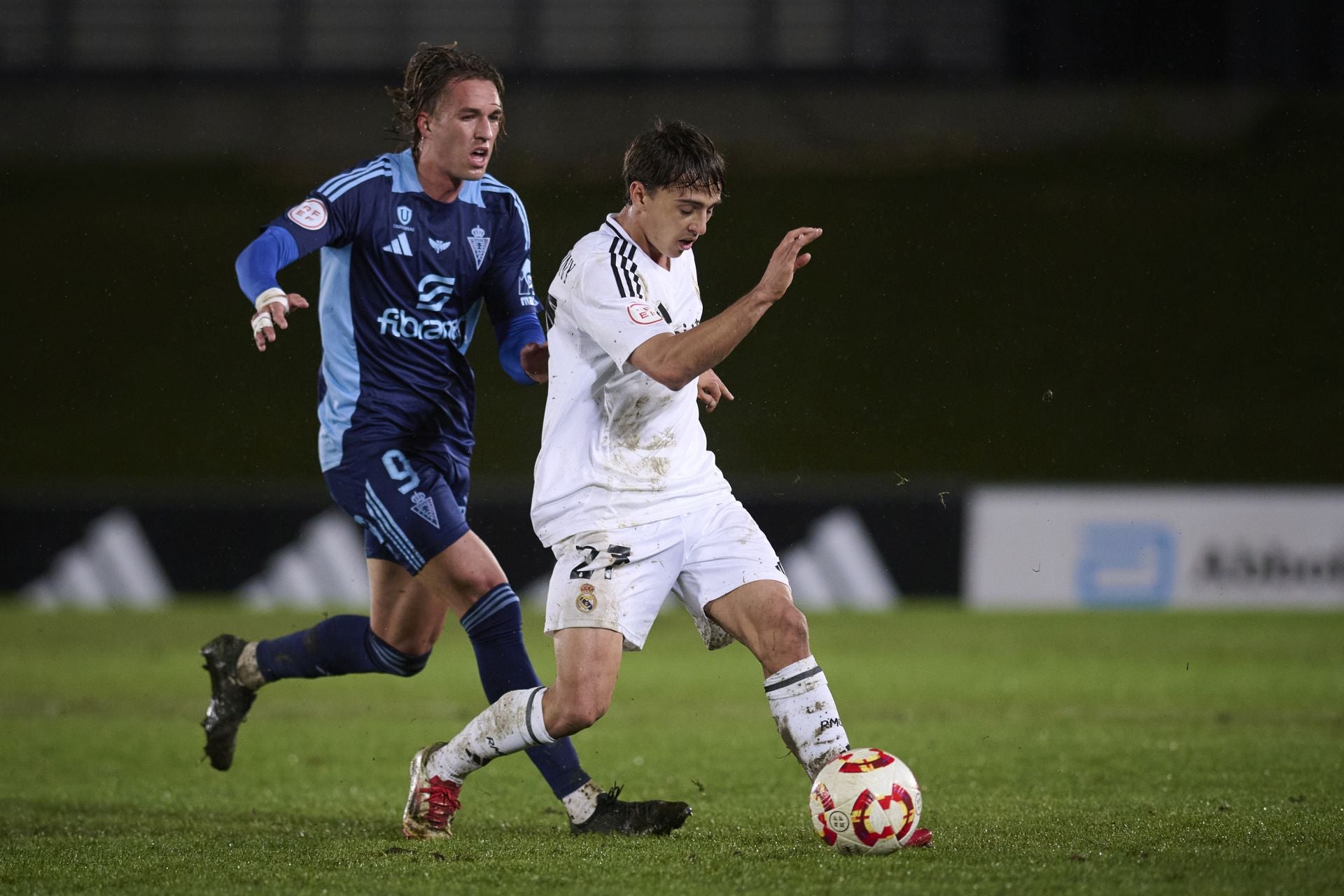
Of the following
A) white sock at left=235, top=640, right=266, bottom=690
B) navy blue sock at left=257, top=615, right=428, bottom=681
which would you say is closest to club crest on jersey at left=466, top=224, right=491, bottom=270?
navy blue sock at left=257, top=615, right=428, bottom=681

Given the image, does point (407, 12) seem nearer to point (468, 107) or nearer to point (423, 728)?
point (423, 728)

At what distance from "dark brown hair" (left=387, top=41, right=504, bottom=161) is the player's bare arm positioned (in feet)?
3.98

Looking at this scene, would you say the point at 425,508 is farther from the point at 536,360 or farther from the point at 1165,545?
the point at 1165,545

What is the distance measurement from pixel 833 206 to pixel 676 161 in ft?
54.2

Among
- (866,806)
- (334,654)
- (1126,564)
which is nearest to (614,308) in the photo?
(866,806)

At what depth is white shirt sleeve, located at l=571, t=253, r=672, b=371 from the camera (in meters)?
4.10

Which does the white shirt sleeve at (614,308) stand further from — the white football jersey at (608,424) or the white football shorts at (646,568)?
the white football shorts at (646,568)

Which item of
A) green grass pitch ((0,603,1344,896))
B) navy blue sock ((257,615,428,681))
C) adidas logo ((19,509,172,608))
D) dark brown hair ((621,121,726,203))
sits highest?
dark brown hair ((621,121,726,203))

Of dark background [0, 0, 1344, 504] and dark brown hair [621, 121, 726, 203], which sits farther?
dark background [0, 0, 1344, 504]

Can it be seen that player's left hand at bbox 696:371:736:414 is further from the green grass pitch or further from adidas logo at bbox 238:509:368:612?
adidas logo at bbox 238:509:368:612

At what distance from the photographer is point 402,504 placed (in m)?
4.73

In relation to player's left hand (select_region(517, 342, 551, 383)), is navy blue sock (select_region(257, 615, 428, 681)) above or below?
below

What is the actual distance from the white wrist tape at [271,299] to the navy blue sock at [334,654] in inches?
51.3

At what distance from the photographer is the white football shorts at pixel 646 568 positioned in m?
4.21
